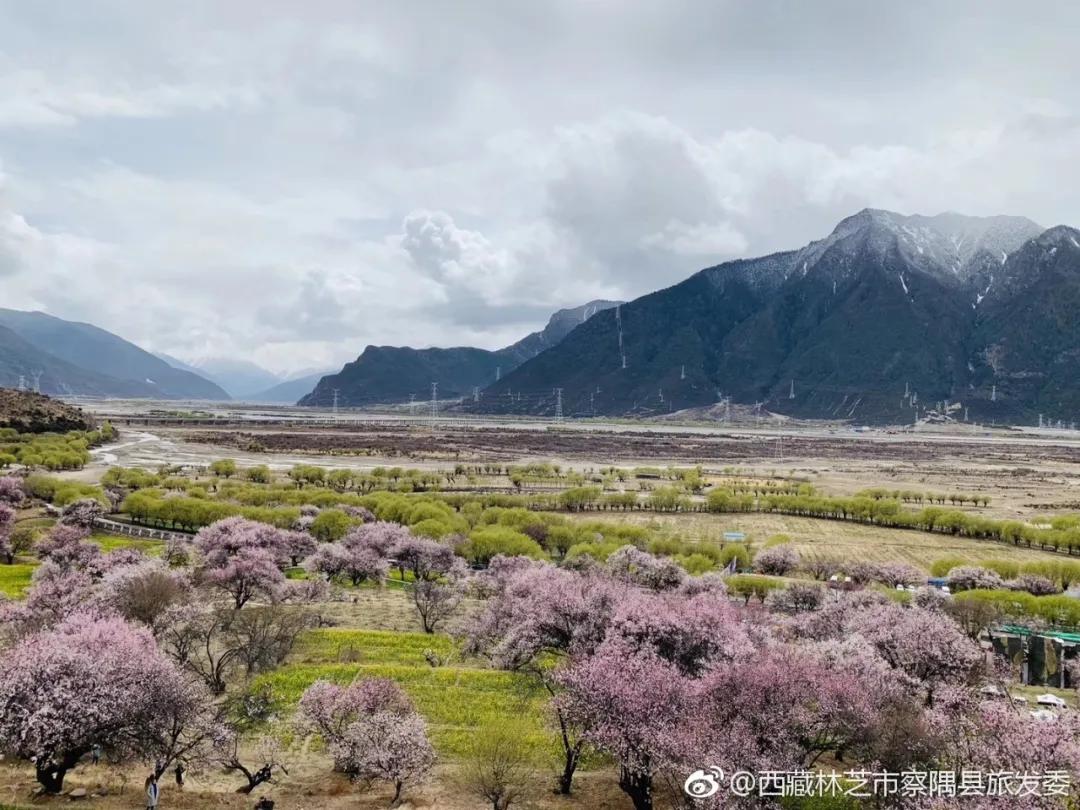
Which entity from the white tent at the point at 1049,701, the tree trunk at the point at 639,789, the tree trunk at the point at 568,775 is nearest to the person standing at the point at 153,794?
the tree trunk at the point at 568,775

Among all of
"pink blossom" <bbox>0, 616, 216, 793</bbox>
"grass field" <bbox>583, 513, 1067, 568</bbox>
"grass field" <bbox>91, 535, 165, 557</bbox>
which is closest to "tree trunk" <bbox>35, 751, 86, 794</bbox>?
"pink blossom" <bbox>0, 616, 216, 793</bbox>

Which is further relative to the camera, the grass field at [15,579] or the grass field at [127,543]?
the grass field at [127,543]

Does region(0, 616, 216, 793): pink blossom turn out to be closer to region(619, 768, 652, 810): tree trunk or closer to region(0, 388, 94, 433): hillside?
region(619, 768, 652, 810): tree trunk

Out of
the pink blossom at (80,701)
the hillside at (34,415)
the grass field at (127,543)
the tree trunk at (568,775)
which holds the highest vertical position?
the hillside at (34,415)

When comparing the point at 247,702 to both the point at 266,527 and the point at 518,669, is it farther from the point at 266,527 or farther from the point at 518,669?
the point at 266,527

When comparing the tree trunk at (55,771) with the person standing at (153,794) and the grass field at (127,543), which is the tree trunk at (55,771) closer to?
the person standing at (153,794)

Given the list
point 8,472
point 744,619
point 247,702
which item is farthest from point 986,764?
point 8,472

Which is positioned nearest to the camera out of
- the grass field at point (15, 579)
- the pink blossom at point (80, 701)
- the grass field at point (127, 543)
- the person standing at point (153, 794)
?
the pink blossom at point (80, 701)

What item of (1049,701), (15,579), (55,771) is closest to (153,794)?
(55,771)
